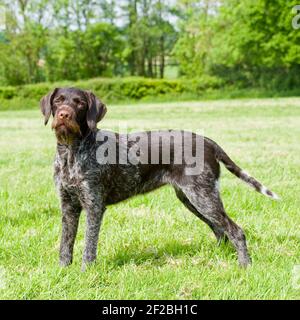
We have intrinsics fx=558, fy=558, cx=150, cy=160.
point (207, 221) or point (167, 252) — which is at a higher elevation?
point (207, 221)

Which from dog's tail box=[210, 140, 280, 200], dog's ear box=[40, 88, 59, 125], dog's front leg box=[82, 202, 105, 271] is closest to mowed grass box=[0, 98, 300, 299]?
dog's front leg box=[82, 202, 105, 271]

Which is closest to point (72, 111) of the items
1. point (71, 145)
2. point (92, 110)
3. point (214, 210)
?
point (92, 110)

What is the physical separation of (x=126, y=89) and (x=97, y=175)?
39.6 m

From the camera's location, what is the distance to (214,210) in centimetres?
520

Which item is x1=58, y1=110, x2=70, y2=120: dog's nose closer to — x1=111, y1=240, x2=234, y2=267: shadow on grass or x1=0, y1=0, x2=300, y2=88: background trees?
x1=111, y1=240, x2=234, y2=267: shadow on grass

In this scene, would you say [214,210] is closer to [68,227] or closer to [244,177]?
[244,177]

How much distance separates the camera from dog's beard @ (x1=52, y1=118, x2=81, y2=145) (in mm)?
4676

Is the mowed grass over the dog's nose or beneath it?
beneath

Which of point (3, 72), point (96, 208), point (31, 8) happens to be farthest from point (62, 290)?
point (31, 8)

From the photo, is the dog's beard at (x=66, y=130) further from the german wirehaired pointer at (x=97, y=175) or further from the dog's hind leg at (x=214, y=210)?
the dog's hind leg at (x=214, y=210)

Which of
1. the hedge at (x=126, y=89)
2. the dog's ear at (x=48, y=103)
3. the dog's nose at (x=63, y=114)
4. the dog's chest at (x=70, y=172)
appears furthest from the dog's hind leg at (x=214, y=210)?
the hedge at (x=126, y=89)
